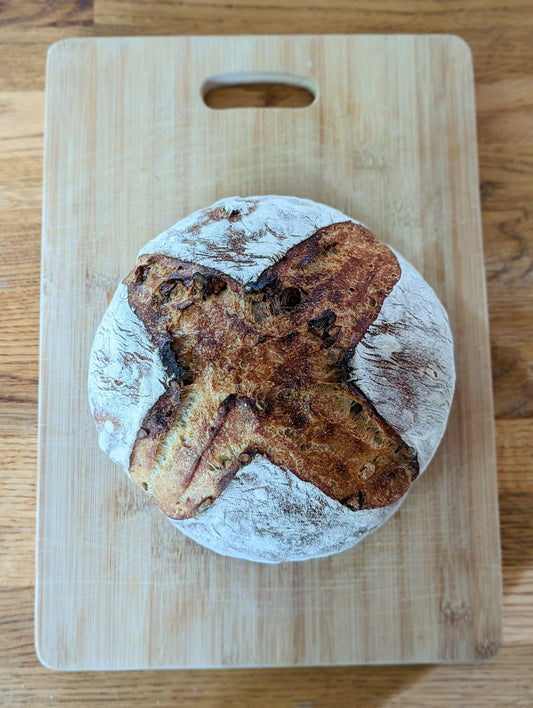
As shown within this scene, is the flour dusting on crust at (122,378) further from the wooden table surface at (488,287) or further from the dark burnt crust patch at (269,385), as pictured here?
the wooden table surface at (488,287)

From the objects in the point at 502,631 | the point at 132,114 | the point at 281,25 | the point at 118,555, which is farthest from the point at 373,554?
the point at 281,25

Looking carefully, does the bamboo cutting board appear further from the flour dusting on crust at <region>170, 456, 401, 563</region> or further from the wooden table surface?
the flour dusting on crust at <region>170, 456, 401, 563</region>

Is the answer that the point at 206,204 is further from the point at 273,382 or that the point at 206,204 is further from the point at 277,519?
the point at 277,519

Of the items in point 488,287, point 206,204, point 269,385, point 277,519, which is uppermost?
point 206,204

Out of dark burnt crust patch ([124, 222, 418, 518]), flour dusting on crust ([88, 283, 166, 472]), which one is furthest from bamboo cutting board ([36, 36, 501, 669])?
dark burnt crust patch ([124, 222, 418, 518])

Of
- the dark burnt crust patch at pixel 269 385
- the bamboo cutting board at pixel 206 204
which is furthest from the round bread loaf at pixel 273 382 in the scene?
the bamboo cutting board at pixel 206 204

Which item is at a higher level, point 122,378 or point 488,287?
point 488,287

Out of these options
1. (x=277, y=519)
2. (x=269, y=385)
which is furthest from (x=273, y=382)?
(x=277, y=519)
